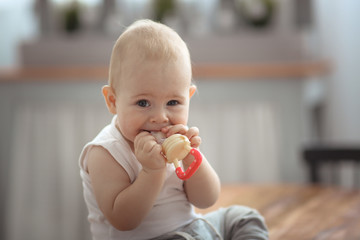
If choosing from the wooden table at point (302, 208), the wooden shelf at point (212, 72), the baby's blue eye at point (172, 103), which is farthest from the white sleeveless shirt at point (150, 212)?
the wooden shelf at point (212, 72)

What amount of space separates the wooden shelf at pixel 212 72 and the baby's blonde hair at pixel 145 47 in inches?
57.8

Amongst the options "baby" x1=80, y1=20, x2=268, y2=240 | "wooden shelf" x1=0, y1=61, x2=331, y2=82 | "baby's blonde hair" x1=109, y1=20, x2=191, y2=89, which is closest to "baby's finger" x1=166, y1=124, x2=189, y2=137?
"baby" x1=80, y1=20, x2=268, y2=240

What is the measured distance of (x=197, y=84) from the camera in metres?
2.39

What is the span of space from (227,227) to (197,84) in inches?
62.5

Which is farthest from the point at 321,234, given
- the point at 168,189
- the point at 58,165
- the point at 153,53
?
the point at 58,165

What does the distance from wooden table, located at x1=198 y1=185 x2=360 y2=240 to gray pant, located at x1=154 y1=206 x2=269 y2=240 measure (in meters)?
0.13

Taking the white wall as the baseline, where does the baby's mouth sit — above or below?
above

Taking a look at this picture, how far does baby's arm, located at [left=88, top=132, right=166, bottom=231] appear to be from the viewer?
70cm

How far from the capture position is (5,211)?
2.50 metres

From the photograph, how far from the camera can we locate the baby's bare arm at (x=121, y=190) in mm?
701

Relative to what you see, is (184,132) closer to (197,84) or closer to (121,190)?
(121,190)

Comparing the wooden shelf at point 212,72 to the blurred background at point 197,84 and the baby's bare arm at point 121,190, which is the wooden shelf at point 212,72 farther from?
the baby's bare arm at point 121,190

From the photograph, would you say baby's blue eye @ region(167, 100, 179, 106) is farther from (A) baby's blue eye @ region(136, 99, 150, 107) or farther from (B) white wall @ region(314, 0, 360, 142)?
(B) white wall @ region(314, 0, 360, 142)

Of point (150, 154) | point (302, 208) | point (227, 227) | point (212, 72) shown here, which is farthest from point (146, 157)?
point (212, 72)
